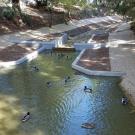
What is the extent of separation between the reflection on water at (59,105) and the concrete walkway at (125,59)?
0.67 meters

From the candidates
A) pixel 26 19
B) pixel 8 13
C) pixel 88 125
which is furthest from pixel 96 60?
pixel 26 19

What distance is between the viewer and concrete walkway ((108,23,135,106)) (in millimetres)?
21595

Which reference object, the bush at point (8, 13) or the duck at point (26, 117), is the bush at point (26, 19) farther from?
the duck at point (26, 117)

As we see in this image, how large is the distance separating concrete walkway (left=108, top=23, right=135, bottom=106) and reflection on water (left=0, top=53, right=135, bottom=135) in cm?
67

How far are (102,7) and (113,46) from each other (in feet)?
194

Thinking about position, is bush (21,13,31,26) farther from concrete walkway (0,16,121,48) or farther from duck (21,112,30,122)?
duck (21,112,30,122)

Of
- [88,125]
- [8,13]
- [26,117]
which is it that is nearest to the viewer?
[88,125]

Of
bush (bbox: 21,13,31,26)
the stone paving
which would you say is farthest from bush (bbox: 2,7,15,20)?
the stone paving

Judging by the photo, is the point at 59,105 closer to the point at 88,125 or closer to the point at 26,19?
the point at 88,125

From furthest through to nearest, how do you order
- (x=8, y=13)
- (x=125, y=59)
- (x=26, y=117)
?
(x=8, y=13) < (x=125, y=59) < (x=26, y=117)

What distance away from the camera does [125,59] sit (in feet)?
94.2

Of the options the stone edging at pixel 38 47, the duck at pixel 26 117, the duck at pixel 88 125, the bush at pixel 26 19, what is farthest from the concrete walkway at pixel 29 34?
the duck at pixel 88 125

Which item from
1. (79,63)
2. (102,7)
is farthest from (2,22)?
(102,7)

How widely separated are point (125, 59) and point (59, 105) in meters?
10.9
